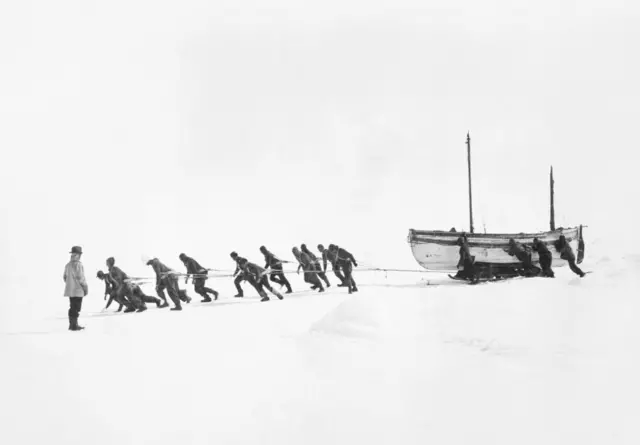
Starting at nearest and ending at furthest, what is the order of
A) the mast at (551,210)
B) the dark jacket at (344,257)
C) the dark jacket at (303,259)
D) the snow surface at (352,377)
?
the snow surface at (352,377)
the dark jacket at (344,257)
the dark jacket at (303,259)
the mast at (551,210)

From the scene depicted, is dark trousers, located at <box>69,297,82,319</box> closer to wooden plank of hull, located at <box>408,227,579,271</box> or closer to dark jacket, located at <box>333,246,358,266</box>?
dark jacket, located at <box>333,246,358,266</box>

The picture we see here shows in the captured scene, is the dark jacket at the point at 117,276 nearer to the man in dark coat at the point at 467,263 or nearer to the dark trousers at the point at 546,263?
the man in dark coat at the point at 467,263

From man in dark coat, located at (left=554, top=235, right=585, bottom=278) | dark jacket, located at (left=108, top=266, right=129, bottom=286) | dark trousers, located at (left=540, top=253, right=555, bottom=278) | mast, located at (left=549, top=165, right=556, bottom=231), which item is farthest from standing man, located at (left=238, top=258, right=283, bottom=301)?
mast, located at (left=549, top=165, right=556, bottom=231)

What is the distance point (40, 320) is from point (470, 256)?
12.7 m

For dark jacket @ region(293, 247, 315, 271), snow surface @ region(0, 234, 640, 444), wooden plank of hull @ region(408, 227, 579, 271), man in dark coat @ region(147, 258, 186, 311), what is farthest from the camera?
wooden plank of hull @ region(408, 227, 579, 271)

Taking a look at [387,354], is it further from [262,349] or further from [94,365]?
[94,365]

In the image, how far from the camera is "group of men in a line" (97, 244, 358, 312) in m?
14.3

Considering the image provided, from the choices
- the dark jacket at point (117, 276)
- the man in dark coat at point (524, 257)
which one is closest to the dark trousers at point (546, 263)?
the man in dark coat at point (524, 257)

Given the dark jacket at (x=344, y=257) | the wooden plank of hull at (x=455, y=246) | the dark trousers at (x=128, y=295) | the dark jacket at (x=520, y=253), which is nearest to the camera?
the dark trousers at (x=128, y=295)

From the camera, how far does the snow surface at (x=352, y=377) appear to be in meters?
5.22

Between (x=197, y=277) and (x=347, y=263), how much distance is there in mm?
4300

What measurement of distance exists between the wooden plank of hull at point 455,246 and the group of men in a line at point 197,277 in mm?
4631

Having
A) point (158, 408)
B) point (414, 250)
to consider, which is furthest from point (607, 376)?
point (414, 250)

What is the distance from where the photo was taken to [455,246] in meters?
21.9
